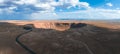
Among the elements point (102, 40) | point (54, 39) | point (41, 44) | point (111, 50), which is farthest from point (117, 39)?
point (41, 44)

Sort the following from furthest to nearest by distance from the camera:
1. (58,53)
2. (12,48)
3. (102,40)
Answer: (102,40) < (12,48) < (58,53)

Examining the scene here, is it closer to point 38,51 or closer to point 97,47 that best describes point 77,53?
point 97,47

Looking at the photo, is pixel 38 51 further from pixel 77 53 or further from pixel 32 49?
pixel 77 53

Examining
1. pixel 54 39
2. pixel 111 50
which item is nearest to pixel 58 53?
pixel 54 39

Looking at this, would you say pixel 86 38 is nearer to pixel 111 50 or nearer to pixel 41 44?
pixel 111 50

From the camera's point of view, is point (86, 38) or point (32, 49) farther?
point (86, 38)

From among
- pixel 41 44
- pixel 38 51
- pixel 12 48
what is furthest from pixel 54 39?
pixel 12 48

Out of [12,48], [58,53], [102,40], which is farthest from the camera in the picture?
[102,40]

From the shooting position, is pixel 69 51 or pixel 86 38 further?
pixel 86 38
